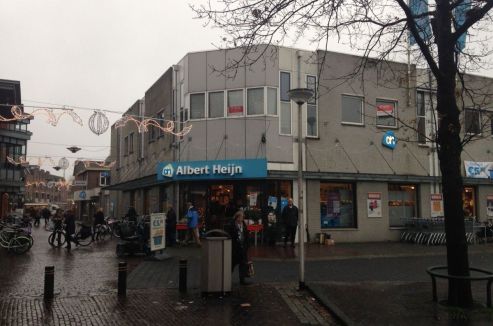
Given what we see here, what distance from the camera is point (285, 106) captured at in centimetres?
2008

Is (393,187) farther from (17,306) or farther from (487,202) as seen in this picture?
(17,306)

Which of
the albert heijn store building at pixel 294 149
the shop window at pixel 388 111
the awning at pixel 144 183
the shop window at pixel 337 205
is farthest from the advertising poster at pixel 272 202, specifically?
the shop window at pixel 388 111

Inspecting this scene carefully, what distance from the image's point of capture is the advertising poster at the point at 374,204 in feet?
69.6

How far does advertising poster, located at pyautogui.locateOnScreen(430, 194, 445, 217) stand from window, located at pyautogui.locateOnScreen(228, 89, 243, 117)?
32.0ft

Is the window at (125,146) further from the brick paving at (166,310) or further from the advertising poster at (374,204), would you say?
the brick paving at (166,310)

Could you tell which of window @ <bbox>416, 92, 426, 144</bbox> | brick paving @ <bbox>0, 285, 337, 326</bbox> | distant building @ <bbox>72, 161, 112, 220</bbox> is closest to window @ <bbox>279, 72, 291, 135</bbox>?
window @ <bbox>416, 92, 426, 144</bbox>

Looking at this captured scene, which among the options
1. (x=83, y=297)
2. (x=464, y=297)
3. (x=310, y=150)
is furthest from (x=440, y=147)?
(x=310, y=150)

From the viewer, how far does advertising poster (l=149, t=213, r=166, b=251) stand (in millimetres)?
14484

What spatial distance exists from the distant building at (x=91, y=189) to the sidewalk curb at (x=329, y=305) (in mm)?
33873

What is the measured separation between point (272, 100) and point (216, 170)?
366 centimetres

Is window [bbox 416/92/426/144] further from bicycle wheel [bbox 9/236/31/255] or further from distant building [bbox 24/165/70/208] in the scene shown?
distant building [bbox 24/165/70/208]

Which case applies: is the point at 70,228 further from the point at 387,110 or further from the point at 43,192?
the point at 43,192

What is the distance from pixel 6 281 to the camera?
11.1m

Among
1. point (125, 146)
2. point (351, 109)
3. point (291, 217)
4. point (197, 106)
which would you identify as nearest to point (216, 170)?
point (197, 106)
